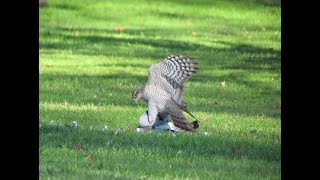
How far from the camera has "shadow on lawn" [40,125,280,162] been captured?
984 centimetres

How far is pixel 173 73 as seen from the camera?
11008 mm

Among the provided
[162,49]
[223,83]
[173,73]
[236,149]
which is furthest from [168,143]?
[162,49]

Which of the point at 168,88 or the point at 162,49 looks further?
the point at 162,49

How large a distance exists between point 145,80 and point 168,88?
5722 millimetres

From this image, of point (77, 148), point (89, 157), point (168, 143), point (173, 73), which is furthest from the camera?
point (173, 73)

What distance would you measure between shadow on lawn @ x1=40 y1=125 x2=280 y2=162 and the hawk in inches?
8.6

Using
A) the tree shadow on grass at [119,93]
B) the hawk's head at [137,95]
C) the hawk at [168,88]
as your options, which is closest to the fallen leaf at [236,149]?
the hawk at [168,88]

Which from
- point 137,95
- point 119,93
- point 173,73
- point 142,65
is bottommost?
point 119,93

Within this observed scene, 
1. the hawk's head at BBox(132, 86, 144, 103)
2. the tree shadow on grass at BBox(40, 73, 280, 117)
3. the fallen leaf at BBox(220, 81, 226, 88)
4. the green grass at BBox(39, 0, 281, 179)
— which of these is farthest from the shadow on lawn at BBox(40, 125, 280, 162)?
the fallen leaf at BBox(220, 81, 226, 88)

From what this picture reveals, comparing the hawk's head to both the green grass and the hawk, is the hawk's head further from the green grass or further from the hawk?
the green grass

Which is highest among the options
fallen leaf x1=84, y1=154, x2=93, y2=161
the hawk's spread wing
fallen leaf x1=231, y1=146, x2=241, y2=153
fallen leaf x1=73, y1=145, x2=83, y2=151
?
the hawk's spread wing

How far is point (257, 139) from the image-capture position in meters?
10.9

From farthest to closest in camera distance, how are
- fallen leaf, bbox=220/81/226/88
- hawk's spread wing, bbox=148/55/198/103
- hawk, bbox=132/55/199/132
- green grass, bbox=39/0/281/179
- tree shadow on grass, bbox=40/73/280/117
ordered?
fallen leaf, bbox=220/81/226/88
tree shadow on grass, bbox=40/73/280/117
hawk's spread wing, bbox=148/55/198/103
hawk, bbox=132/55/199/132
green grass, bbox=39/0/281/179

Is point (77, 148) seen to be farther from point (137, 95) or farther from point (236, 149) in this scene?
point (236, 149)
